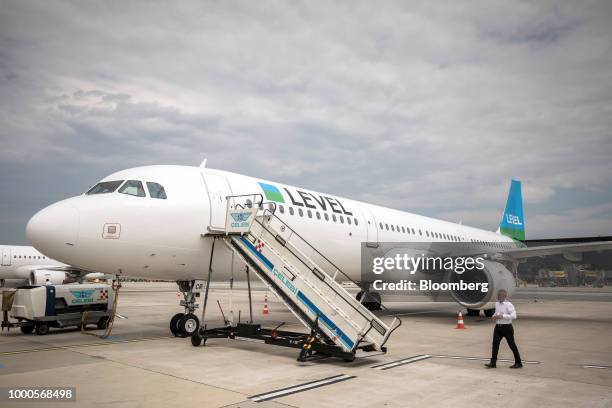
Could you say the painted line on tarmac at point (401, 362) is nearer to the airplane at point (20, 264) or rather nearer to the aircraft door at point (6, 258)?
the airplane at point (20, 264)

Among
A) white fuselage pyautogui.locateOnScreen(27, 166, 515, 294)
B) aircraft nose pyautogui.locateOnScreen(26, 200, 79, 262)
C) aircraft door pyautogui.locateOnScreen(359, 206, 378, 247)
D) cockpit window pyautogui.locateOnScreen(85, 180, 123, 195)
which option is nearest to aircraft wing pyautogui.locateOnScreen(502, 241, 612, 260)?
aircraft door pyautogui.locateOnScreen(359, 206, 378, 247)

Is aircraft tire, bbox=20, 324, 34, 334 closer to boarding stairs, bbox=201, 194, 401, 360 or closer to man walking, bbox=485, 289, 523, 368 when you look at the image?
boarding stairs, bbox=201, 194, 401, 360

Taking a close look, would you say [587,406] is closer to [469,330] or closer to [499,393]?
[499,393]

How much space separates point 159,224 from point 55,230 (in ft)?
6.34

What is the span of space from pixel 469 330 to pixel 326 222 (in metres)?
5.09

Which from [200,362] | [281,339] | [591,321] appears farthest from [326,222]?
[591,321]

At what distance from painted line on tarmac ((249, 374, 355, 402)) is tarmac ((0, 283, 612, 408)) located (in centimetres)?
1

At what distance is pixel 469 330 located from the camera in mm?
13109

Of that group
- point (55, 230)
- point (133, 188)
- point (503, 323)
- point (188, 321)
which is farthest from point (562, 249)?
point (55, 230)

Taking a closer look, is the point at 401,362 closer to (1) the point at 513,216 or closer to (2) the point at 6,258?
(1) the point at 513,216

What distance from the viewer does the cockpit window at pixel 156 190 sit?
9938mm

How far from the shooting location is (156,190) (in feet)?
32.9

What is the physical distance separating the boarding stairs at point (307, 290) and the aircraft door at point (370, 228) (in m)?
6.19

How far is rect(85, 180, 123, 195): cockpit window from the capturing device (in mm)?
9914
